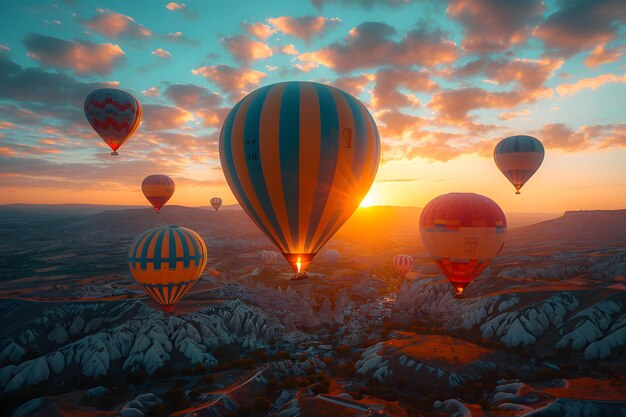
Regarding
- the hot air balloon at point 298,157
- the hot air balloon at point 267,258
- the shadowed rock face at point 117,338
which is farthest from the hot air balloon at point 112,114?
the hot air balloon at point 267,258

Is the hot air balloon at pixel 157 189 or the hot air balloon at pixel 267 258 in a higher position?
the hot air balloon at pixel 157 189

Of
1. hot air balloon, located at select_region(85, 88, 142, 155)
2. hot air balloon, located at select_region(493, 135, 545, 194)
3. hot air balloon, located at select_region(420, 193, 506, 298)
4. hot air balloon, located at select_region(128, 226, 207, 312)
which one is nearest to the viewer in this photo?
hot air balloon, located at select_region(420, 193, 506, 298)

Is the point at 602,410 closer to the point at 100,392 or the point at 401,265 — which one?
the point at 100,392

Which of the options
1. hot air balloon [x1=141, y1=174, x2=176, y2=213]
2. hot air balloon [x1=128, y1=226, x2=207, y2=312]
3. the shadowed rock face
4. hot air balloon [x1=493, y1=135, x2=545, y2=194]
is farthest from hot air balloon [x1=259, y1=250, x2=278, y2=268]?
hot air balloon [x1=493, y1=135, x2=545, y2=194]

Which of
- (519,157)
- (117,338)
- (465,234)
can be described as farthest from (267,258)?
(465,234)

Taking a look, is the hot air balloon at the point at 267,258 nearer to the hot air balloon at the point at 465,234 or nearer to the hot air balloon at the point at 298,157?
the hot air balloon at the point at 465,234

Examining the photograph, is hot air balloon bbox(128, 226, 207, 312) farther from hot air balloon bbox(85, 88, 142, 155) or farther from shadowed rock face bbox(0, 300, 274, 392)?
hot air balloon bbox(85, 88, 142, 155)
